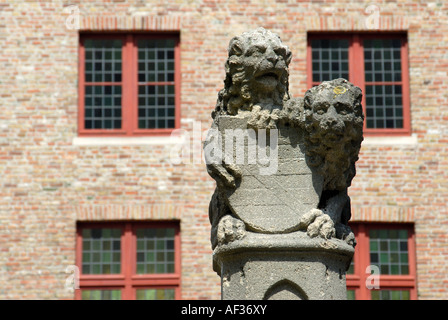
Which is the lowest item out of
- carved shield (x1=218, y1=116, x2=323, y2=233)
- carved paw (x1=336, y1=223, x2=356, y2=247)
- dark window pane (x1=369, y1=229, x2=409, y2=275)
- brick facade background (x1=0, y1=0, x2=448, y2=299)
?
carved paw (x1=336, y1=223, x2=356, y2=247)

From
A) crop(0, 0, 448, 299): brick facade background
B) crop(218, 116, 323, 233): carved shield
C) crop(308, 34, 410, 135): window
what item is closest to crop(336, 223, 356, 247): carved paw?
crop(218, 116, 323, 233): carved shield

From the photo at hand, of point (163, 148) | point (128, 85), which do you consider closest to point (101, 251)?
point (163, 148)

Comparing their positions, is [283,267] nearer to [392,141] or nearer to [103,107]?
[392,141]

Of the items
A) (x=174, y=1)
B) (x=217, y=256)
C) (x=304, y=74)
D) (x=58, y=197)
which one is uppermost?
(x=174, y=1)

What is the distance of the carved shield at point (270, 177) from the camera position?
10891mm

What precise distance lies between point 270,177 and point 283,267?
802 mm

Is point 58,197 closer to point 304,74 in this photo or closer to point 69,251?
point 69,251

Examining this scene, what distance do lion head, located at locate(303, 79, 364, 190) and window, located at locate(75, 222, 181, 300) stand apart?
528 inches

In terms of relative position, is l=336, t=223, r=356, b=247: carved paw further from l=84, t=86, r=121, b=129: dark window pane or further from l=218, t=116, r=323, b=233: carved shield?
l=84, t=86, r=121, b=129: dark window pane

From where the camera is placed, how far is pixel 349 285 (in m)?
23.9

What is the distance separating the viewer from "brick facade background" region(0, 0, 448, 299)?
24.1 meters

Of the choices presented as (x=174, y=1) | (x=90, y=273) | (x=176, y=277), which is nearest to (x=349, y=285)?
(x=176, y=277)

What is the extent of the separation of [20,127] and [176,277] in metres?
4.19

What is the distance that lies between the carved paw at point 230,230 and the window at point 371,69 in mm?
14252
